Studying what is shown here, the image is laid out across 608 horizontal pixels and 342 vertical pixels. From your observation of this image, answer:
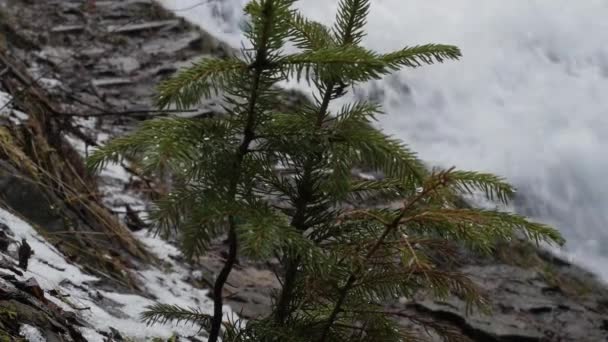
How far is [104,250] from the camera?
324 centimetres

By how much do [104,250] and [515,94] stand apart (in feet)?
23.9

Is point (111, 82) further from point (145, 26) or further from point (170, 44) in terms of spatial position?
point (145, 26)

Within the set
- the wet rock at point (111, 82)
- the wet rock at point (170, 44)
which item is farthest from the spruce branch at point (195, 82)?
the wet rock at point (170, 44)

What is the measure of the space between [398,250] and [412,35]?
838 centimetres

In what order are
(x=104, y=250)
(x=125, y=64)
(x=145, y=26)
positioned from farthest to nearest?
(x=145, y=26) → (x=125, y=64) → (x=104, y=250)

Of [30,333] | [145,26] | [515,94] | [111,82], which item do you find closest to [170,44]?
[145,26]

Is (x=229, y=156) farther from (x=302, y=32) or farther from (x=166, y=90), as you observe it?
(x=302, y=32)

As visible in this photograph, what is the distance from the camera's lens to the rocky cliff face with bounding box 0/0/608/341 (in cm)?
238

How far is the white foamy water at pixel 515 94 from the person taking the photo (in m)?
8.05

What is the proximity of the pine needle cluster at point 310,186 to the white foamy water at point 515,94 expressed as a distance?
610cm

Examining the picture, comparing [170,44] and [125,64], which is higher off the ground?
[170,44]

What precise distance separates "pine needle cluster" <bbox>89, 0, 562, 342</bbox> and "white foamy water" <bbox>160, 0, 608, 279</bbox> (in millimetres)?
6098

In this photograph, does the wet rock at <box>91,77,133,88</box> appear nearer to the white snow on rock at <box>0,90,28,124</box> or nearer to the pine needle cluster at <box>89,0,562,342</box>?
the white snow on rock at <box>0,90,28,124</box>

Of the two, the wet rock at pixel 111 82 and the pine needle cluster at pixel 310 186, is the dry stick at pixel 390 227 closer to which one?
the pine needle cluster at pixel 310 186
